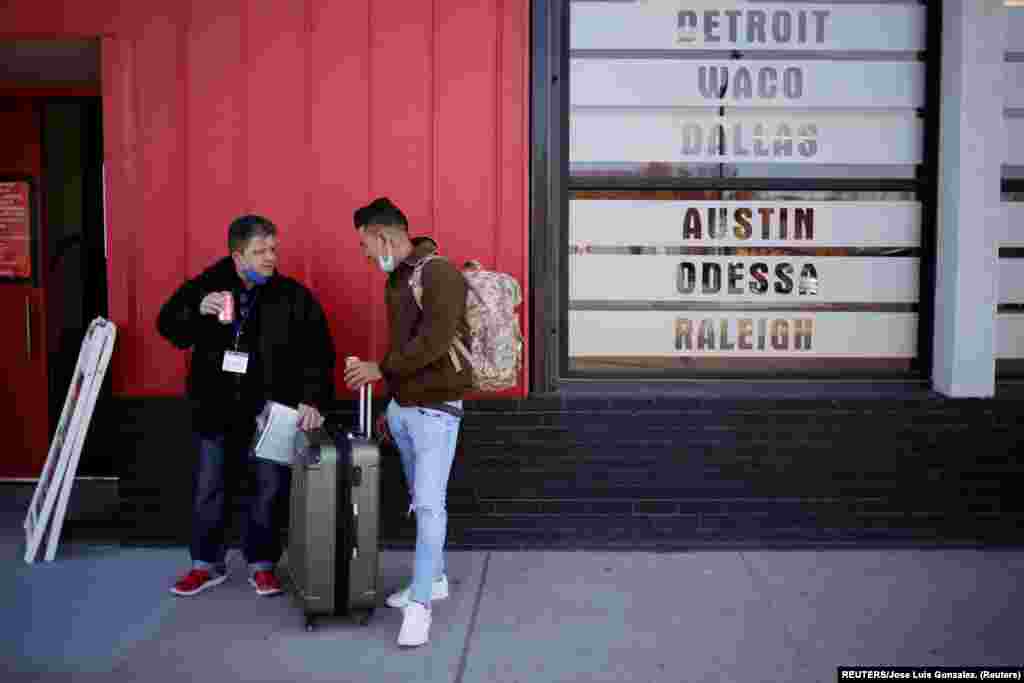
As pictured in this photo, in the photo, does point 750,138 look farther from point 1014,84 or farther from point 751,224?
point 1014,84

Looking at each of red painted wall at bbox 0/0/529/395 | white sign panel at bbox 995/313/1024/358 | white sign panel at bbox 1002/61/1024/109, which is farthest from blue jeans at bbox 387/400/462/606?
white sign panel at bbox 1002/61/1024/109

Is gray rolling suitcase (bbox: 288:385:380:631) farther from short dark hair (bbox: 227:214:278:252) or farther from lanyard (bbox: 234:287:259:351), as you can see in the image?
short dark hair (bbox: 227:214:278:252)

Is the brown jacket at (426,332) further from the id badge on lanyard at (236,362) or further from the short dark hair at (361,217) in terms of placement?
the id badge on lanyard at (236,362)

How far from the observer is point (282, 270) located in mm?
5566

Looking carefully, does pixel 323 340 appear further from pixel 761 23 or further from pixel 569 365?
pixel 761 23

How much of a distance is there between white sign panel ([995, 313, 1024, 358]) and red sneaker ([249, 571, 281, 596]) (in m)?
4.36

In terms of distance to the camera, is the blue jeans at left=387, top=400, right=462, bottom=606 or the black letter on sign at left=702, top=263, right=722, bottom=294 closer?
the blue jeans at left=387, top=400, right=462, bottom=606

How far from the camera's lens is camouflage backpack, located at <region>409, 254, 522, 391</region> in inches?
175

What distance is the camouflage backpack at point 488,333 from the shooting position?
4.44 m

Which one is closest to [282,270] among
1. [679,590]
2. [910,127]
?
[679,590]

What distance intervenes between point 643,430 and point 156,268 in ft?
9.58

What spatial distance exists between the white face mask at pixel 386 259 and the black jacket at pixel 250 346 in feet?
2.31

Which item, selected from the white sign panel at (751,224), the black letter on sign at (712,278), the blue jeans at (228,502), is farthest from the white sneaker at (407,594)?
the black letter on sign at (712,278)

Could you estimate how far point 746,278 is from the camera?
5.84 m
